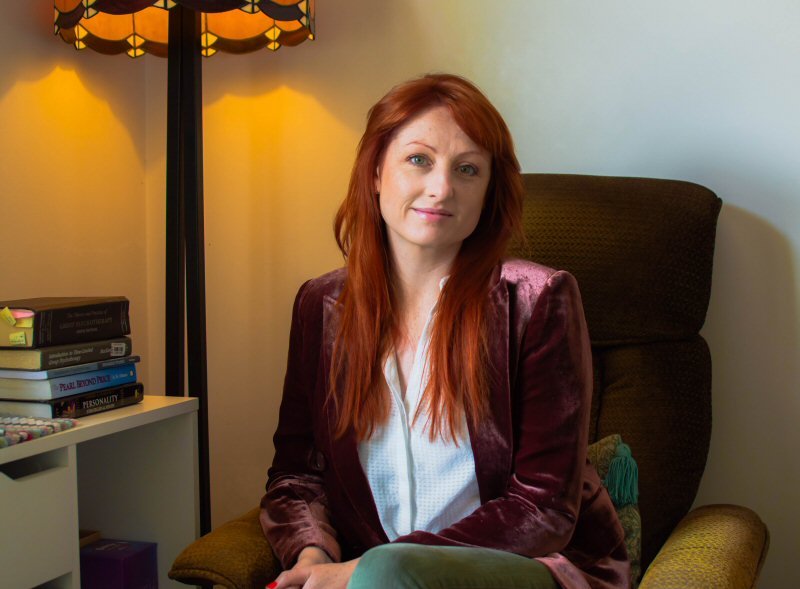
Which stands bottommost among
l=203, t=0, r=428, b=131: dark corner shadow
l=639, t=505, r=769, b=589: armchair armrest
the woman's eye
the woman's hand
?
the woman's hand

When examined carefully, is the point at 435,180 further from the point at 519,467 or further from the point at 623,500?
the point at 623,500

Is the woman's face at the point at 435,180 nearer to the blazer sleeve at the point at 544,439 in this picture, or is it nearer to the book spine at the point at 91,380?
the blazer sleeve at the point at 544,439

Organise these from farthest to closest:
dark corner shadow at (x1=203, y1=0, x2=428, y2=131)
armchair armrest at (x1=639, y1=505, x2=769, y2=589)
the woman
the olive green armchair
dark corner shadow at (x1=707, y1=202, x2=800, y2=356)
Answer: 1. dark corner shadow at (x1=203, y1=0, x2=428, y2=131)
2. dark corner shadow at (x1=707, y1=202, x2=800, y2=356)
3. the olive green armchair
4. the woman
5. armchair armrest at (x1=639, y1=505, x2=769, y2=589)

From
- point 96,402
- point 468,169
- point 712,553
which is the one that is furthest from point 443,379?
point 96,402

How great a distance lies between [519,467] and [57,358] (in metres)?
0.77

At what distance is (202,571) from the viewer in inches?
48.8

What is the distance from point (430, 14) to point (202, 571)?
130cm

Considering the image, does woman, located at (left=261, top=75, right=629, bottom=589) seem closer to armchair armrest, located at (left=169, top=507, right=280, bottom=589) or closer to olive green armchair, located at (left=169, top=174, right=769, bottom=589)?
armchair armrest, located at (left=169, top=507, right=280, bottom=589)

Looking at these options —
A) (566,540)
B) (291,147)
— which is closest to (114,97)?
(291,147)

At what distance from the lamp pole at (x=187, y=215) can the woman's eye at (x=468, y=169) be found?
0.71 meters

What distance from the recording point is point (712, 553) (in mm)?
1269

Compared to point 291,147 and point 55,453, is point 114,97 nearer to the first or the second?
point 291,147

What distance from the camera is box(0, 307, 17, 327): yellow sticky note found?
1.48m

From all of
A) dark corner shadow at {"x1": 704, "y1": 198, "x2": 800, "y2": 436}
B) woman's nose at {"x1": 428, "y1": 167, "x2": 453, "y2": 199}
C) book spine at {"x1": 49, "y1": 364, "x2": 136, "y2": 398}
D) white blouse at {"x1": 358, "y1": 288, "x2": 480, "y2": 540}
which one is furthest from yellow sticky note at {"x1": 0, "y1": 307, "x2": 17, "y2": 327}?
dark corner shadow at {"x1": 704, "y1": 198, "x2": 800, "y2": 436}
